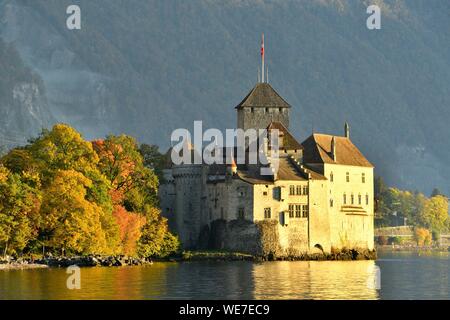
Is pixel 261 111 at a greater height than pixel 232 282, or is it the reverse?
pixel 261 111

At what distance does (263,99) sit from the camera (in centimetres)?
15188

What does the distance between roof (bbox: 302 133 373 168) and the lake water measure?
19404mm

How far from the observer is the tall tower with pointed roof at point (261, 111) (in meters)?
150

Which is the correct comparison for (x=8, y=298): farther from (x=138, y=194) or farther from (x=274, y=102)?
(x=274, y=102)

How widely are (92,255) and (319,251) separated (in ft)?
95.5

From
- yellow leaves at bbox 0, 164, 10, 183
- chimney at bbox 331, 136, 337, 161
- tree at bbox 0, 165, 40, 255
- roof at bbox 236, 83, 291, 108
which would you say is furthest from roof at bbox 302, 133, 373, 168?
tree at bbox 0, 165, 40, 255

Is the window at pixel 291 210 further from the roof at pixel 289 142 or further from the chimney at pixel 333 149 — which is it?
the chimney at pixel 333 149

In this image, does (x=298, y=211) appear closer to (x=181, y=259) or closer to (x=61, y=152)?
(x=181, y=259)

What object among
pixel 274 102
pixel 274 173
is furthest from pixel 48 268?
pixel 274 102

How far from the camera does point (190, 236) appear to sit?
142m

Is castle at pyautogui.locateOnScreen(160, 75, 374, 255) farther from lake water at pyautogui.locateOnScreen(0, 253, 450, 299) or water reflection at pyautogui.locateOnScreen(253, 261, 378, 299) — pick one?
lake water at pyautogui.locateOnScreen(0, 253, 450, 299)

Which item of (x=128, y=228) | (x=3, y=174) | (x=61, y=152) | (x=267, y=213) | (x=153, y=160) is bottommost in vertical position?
(x=128, y=228)

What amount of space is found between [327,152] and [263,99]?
1055 cm

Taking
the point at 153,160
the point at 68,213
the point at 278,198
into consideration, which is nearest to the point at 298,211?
the point at 278,198
